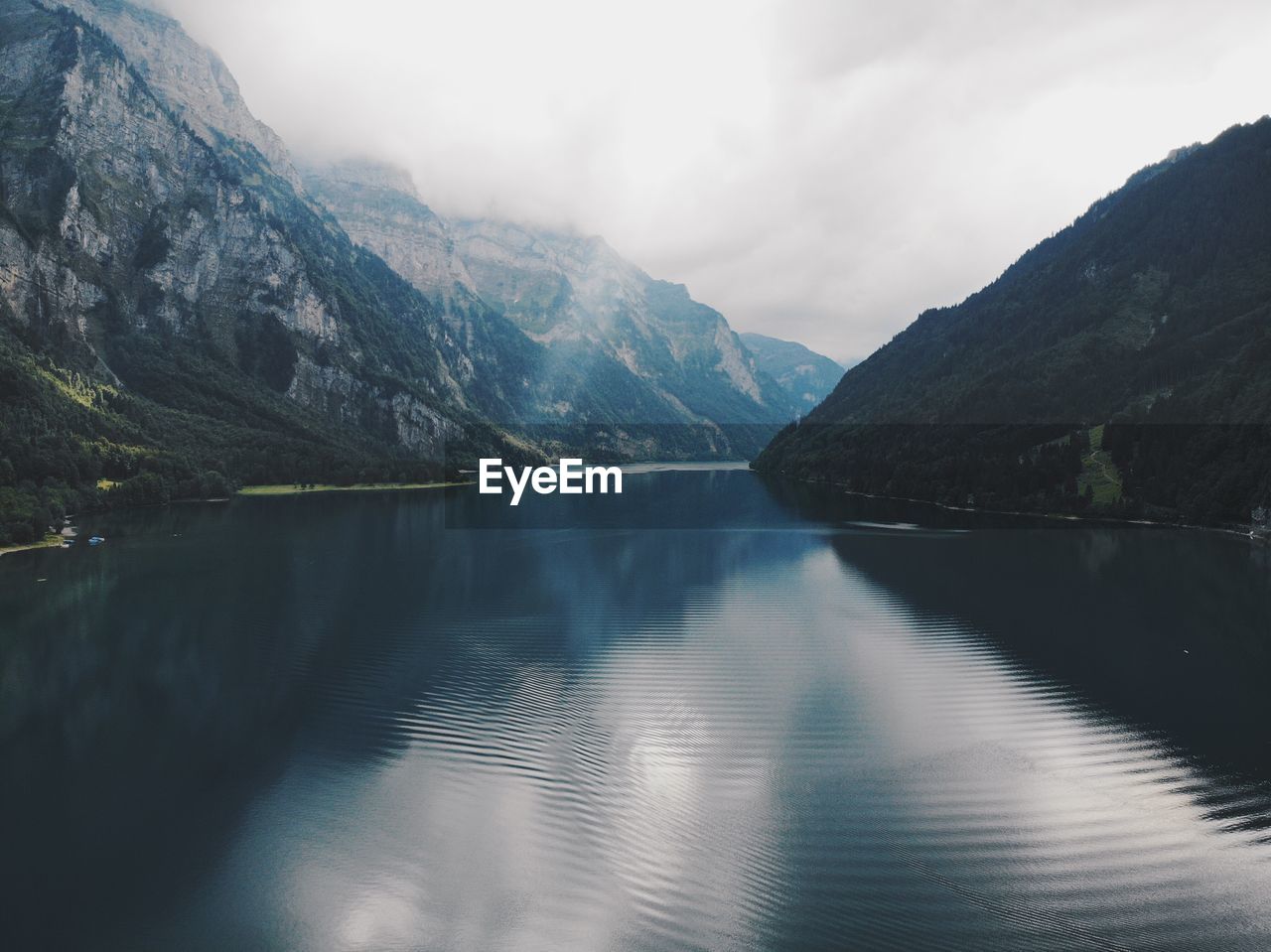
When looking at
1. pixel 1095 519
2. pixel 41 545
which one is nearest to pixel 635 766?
pixel 41 545

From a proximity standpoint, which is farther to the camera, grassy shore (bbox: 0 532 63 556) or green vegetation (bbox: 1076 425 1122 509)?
green vegetation (bbox: 1076 425 1122 509)

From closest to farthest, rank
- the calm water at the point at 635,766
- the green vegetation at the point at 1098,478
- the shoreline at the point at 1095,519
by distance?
1. the calm water at the point at 635,766
2. the shoreline at the point at 1095,519
3. the green vegetation at the point at 1098,478

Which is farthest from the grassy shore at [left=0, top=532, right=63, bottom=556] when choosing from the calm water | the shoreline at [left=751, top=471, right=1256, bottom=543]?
the shoreline at [left=751, top=471, right=1256, bottom=543]

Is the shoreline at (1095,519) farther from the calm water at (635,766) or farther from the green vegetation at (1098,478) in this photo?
the calm water at (635,766)

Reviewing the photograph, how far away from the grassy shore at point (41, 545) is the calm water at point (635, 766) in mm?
29011

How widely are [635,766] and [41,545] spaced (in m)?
101

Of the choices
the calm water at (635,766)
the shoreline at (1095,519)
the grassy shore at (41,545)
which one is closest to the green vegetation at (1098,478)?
the shoreline at (1095,519)

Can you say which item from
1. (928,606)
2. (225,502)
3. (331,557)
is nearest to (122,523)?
(225,502)

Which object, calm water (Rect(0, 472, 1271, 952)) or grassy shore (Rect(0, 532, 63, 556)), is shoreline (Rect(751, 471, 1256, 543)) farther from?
grassy shore (Rect(0, 532, 63, 556))

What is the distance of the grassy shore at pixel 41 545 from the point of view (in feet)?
308

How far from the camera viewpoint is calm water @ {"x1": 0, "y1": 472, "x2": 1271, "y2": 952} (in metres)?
22.1

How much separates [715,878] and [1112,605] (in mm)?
55674

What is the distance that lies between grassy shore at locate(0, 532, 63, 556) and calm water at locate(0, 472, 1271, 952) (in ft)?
95.2

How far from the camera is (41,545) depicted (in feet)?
322
